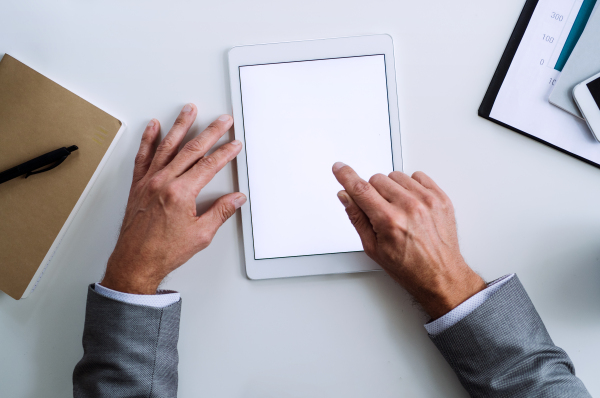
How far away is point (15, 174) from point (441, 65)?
0.84 metres

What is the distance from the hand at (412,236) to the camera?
597mm

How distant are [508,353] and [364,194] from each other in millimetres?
345

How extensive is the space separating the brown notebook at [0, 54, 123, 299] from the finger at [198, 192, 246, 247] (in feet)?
0.82

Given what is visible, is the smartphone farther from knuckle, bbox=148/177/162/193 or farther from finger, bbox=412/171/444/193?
knuckle, bbox=148/177/162/193

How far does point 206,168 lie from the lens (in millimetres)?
646

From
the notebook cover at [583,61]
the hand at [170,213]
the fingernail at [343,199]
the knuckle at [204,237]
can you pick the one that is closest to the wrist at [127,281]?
the hand at [170,213]

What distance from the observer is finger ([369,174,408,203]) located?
1.99 feet

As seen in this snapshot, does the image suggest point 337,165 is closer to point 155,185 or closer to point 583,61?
point 155,185

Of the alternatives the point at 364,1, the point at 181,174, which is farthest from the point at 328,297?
the point at 364,1

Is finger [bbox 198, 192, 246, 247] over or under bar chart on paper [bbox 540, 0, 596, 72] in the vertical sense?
under

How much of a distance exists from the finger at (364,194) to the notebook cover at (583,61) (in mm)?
410

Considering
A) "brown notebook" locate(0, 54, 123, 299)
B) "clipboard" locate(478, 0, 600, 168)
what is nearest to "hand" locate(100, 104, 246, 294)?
"brown notebook" locate(0, 54, 123, 299)

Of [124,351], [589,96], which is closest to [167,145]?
[124,351]

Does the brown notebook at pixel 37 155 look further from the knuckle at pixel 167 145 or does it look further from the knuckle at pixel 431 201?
the knuckle at pixel 431 201
